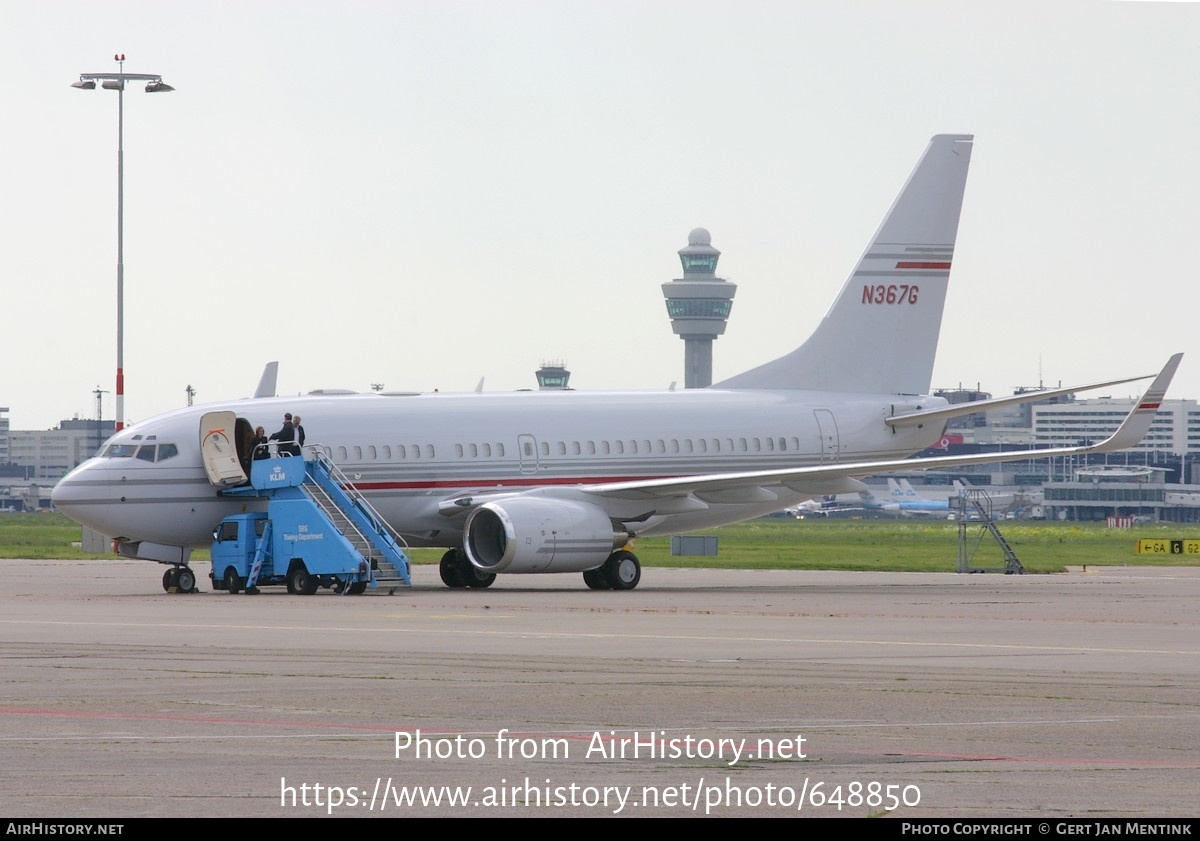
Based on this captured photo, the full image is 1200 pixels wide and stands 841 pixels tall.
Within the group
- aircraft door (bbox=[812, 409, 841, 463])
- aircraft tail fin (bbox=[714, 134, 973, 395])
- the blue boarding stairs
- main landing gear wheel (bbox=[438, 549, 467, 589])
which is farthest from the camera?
aircraft tail fin (bbox=[714, 134, 973, 395])

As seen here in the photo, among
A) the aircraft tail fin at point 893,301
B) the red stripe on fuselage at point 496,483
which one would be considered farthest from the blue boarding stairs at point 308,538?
the aircraft tail fin at point 893,301

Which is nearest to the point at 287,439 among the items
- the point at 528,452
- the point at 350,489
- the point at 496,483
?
the point at 350,489

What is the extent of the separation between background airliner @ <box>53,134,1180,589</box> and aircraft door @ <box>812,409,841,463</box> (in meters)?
0.03

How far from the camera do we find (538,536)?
35219 millimetres

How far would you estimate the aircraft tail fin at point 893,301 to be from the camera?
141ft

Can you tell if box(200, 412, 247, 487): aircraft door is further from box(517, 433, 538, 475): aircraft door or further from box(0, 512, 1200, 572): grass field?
box(0, 512, 1200, 572): grass field

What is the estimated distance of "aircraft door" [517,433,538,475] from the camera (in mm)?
38031

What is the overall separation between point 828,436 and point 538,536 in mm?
8779

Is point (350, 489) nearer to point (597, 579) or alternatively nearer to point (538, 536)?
point (538, 536)

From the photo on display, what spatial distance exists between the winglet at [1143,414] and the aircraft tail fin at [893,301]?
725 centimetres

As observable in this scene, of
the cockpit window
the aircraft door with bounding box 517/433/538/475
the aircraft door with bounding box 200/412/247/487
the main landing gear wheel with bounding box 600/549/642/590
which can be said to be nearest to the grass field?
the main landing gear wheel with bounding box 600/549/642/590

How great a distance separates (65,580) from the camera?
40.1 m

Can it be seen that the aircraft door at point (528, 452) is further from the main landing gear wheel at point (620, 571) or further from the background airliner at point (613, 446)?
the main landing gear wheel at point (620, 571)
